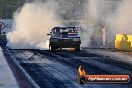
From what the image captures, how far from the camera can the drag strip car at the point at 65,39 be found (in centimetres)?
3028

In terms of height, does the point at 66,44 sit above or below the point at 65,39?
below

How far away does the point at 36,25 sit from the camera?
2000 inches

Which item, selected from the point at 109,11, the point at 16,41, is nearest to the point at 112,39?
the point at 109,11

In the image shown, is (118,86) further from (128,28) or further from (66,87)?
(128,28)

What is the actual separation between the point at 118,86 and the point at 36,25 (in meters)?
38.4

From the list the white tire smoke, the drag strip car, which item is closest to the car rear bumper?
the drag strip car

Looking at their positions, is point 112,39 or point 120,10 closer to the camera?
point 112,39

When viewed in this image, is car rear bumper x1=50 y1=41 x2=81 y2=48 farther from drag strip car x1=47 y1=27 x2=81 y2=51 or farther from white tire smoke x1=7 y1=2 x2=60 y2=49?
white tire smoke x1=7 y1=2 x2=60 y2=49

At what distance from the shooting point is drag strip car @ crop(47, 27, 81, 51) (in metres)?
30.3

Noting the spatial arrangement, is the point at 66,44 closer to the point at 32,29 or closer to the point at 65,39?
the point at 65,39

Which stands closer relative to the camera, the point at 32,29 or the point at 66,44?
the point at 66,44

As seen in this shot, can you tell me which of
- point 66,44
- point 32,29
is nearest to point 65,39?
point 66,44

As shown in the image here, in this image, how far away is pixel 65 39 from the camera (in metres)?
30.4

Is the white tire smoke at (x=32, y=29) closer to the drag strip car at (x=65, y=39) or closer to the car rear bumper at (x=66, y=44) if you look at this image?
the drag strip car at (x=65, y=39)
